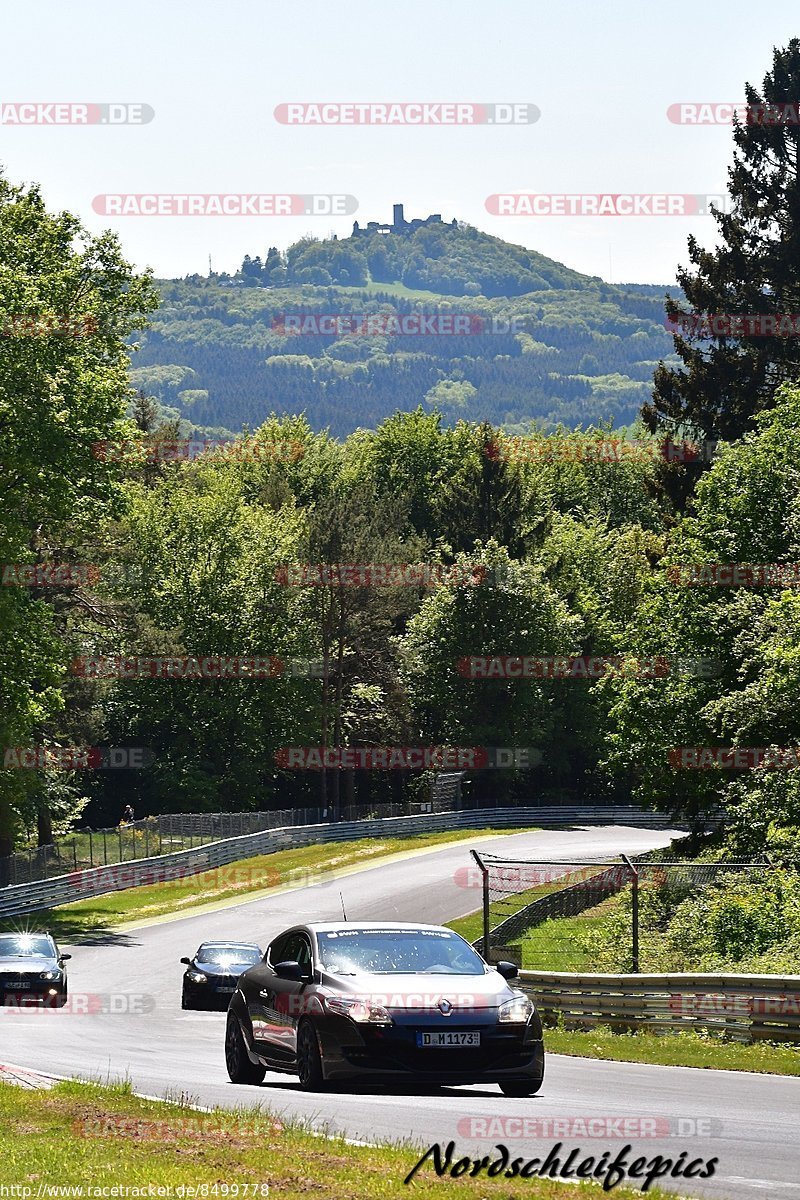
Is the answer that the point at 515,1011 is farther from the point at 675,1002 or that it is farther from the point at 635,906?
the point at 635,906

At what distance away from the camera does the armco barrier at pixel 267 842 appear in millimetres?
53281

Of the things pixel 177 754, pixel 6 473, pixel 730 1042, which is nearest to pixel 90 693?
pixel 177 754

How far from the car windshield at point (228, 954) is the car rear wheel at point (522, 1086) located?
16202 mm

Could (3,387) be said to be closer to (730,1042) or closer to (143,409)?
(730,1042)

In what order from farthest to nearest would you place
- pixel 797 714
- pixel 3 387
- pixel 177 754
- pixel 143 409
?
pixel 143 409 < pixel 177 754 < pixel 3 387 < pixel 797 714

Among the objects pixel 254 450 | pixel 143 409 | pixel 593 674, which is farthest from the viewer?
pixel 254 450

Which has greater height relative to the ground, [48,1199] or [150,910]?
[48,1199]

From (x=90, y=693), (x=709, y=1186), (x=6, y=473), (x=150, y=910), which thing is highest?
(x=6, y=473)

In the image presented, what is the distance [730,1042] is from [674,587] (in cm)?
2420

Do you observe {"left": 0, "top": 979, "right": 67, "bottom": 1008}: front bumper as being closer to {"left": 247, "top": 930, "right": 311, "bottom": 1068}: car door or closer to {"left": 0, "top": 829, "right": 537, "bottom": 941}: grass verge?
{"left": 247, "top": 930, "right": 311, "bottom": 1068}: car door

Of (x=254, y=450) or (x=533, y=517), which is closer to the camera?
(x=533, y=517)

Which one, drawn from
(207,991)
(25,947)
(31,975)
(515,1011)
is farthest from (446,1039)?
(25,947)

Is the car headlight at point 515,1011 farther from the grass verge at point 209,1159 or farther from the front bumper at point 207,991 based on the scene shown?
the front bumper at point 207,991

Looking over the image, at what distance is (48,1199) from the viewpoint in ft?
30.6
